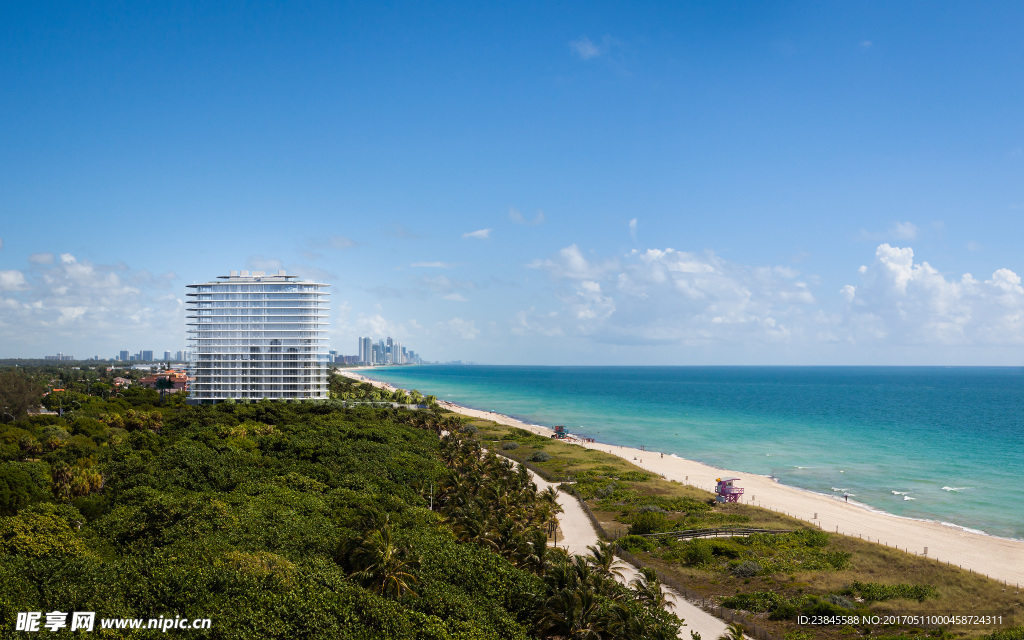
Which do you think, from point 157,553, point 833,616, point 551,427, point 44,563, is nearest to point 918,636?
point 833,616

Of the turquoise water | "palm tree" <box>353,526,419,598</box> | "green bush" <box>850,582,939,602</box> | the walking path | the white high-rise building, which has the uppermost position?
the white high-rise building

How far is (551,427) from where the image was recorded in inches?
5541

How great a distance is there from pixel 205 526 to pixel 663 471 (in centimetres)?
6766

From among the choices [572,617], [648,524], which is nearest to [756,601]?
[648,524]

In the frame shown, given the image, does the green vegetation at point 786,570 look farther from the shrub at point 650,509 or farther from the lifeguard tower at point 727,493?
the lifeguard tower at point 727,493

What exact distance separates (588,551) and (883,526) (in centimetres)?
3407

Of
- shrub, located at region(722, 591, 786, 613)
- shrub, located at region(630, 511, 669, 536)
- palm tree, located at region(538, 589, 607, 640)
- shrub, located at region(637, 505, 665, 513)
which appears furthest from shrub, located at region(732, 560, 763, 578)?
palm tree, located at region(538, 589, 607, 640)

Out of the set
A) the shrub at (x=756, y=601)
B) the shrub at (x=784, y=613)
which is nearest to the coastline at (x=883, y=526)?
the shrub at (x=756, y=601)

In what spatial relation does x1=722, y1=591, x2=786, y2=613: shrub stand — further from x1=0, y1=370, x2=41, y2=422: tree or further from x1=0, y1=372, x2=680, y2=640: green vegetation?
x1=0, y1=370, x2=41, y2=422: tree

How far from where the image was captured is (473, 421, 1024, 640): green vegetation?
35.4 meters

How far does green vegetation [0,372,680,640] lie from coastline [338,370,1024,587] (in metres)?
29.4

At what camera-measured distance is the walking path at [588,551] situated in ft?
109

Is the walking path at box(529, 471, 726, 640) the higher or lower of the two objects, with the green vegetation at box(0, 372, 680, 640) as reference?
lower

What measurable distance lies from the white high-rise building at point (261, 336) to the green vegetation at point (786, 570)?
233 feet
